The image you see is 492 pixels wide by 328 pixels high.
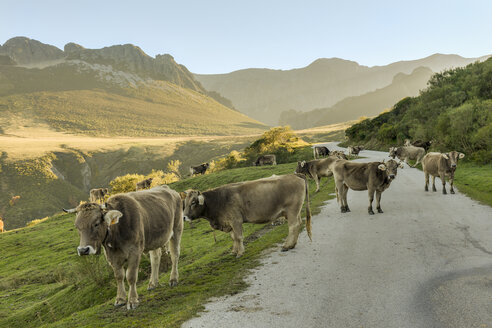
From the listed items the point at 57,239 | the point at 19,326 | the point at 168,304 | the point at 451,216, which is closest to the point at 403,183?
the point at 451,216

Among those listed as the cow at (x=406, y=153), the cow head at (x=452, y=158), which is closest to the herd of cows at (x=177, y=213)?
the cow head at (x=452, y=158)

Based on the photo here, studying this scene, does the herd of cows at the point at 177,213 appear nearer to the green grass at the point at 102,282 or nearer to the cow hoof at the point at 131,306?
the cow hoof at the point at 131,306

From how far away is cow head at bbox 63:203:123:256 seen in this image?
614 cm

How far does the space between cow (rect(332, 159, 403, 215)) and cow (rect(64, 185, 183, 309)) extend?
10.2 metres

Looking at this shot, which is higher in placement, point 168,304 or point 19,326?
point 168,304

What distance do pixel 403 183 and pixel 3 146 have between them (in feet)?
474

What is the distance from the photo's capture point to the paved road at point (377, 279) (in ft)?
18.8

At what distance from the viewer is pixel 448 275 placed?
295 inches

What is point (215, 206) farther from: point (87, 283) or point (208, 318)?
point (87, 283)

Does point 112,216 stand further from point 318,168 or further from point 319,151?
point 319,151

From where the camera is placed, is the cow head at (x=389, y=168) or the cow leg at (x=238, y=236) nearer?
the cow leg at (x=238, y=236)

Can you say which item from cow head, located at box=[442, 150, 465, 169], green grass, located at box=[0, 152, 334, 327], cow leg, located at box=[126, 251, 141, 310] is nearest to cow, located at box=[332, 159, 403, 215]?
green grass, located at box=[0, 152, 334, 327]

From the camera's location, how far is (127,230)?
22.5 ft

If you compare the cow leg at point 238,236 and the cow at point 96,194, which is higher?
the cow leg at point 238,236
